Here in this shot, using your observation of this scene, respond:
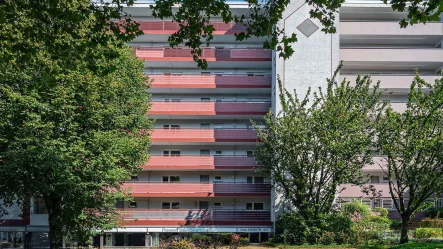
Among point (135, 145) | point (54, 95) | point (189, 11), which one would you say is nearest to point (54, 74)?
point (189, 11)

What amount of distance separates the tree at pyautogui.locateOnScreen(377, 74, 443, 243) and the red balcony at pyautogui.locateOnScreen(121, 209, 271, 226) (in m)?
11.2

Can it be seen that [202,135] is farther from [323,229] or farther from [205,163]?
[323,229]

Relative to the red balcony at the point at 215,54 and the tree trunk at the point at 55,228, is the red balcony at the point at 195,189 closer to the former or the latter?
the red balcony at the point at 215,54

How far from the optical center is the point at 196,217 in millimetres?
33031

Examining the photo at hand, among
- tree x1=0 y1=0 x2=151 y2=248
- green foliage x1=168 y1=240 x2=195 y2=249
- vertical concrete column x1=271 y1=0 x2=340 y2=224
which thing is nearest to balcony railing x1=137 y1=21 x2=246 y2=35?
vertical concrete column x1=271 y1=0 x2=340 y2=224

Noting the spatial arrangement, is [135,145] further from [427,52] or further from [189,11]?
[427,52]

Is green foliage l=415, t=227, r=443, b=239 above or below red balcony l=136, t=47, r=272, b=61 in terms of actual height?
below

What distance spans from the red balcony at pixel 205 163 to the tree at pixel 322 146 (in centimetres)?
610

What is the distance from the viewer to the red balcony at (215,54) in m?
35.4

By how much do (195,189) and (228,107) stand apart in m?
6.10

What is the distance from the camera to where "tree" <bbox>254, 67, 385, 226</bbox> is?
25.6 metres

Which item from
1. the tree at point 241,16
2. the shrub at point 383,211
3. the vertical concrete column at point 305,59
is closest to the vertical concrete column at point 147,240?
the vertical concrete column at point 305,59

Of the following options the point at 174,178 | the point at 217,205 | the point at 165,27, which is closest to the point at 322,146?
the point at 217,205

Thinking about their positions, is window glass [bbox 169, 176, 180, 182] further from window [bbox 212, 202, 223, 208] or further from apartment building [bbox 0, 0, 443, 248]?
window [bbox 212, 202, 223, 208]
